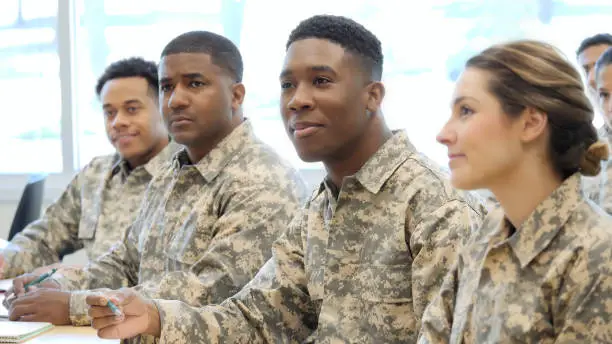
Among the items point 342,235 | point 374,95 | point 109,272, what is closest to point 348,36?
point 374,95

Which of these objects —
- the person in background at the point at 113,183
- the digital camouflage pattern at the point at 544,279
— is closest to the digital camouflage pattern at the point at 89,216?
the person in background at the point at 113,183

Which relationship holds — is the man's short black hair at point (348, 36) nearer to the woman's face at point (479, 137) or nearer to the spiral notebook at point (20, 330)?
the woman's face at point (479, 137)

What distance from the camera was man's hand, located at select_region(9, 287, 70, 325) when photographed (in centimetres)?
216

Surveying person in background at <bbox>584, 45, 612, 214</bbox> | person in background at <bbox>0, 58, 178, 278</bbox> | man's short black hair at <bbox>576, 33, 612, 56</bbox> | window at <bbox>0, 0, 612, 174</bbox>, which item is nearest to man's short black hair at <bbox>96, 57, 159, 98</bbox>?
person in background at <bbox>0, 58, 178, 278</bbox>

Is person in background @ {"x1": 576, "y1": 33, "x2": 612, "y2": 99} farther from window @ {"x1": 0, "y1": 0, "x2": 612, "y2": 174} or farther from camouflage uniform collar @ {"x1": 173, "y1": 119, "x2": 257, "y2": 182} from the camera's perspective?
camouflage uniform collar @ {"x1": 173, "y1": 119, "x2": 257, "y2": 182}

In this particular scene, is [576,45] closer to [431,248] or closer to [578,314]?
[431,248]

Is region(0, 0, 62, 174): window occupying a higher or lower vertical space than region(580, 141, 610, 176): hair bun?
lower

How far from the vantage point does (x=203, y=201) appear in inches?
98.0

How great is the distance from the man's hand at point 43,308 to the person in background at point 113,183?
1.01 m

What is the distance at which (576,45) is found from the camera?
4.27 metres

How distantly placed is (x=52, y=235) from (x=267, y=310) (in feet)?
5.25

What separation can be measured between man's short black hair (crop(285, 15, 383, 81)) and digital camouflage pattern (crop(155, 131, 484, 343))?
0.20 m

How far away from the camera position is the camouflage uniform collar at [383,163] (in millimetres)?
1985

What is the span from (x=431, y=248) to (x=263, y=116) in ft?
9.87
